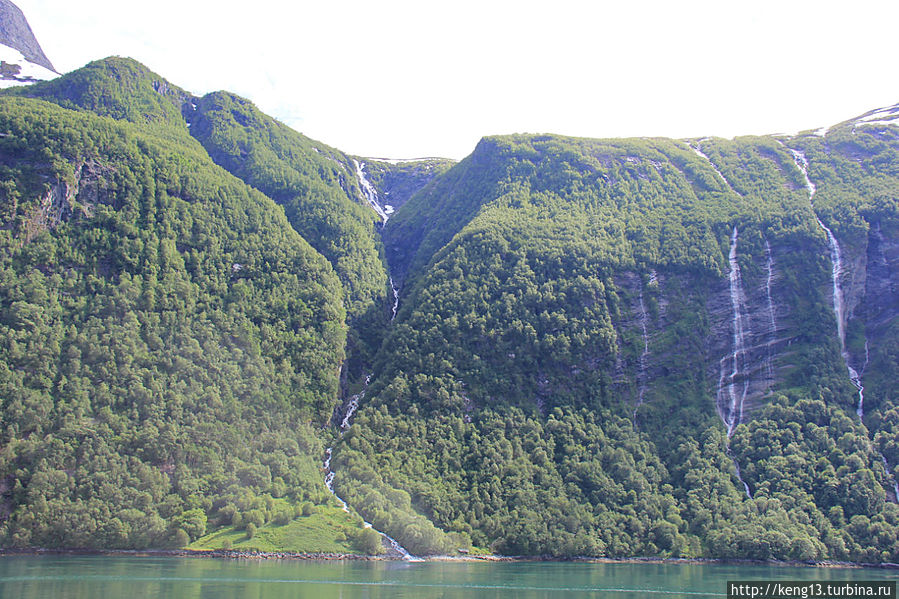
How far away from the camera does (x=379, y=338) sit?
19200 cm

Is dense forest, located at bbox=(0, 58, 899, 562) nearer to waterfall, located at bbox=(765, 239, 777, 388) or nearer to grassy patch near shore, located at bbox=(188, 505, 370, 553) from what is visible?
grassy patch near shore, located at bbox=(188, 505, 370, 553)

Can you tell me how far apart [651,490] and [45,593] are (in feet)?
365

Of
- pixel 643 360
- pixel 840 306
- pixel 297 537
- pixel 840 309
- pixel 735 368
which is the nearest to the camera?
pixel 297 537

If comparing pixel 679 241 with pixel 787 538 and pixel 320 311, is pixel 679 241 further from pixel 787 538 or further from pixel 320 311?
pixel 320 311

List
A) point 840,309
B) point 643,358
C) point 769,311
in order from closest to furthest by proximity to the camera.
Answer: point 643,358, point 840,309, point 769,311

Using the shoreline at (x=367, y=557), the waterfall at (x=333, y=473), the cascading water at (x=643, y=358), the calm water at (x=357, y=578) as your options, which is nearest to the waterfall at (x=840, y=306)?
the cascading water at (x=643, y=358)

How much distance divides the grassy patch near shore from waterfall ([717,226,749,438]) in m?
88.4

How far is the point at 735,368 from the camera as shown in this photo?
163750mm

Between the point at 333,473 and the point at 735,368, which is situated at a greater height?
the point at 735,368

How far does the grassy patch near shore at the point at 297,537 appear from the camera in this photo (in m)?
114

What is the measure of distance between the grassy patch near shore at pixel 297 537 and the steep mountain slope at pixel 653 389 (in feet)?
23.0

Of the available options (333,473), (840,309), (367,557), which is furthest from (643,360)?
(367,557)

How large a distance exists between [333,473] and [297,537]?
76.0 ft

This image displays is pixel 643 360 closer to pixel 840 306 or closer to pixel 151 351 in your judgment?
pixel 840 306
